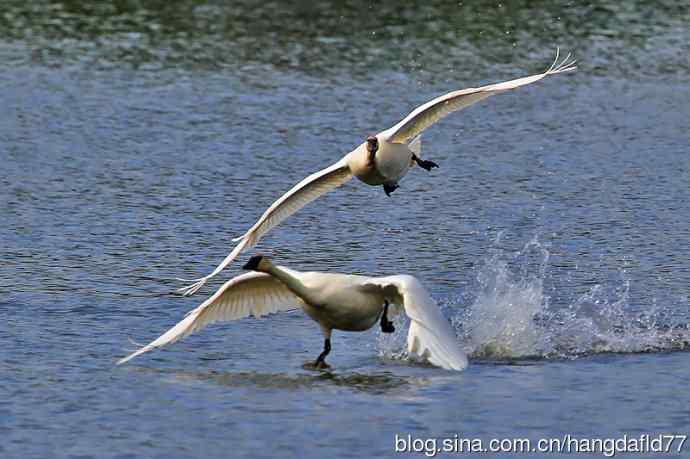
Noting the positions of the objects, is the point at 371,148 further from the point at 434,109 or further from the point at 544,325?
the point at 544,325

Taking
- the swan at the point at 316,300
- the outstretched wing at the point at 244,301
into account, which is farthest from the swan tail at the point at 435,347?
the outstretched wing at the point at 244,301

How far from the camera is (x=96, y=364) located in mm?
16281

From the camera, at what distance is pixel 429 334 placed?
46.3 feet

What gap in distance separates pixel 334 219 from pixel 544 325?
5.91m

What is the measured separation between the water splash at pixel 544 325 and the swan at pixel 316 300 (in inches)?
35.8

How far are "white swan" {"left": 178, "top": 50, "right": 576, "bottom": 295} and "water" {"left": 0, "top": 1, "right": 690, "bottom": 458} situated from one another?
126 cm

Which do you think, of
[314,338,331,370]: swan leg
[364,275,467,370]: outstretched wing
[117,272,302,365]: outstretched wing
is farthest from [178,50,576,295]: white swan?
[364,275,467,370]: outstretched wing

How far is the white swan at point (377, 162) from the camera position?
17000 millimetres

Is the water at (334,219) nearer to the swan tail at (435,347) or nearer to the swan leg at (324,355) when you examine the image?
the swan leg at (324,355)

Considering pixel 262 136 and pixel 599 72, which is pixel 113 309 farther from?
pixel 599 72

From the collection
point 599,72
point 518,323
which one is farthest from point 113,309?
point 599,72

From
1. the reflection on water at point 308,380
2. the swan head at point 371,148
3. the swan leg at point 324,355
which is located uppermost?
the swan head at point 371,148

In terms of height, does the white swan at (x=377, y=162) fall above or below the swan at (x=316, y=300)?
above

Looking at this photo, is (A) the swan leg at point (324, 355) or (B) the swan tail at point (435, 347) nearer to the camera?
(B) the swan tail at point (435, 347)
